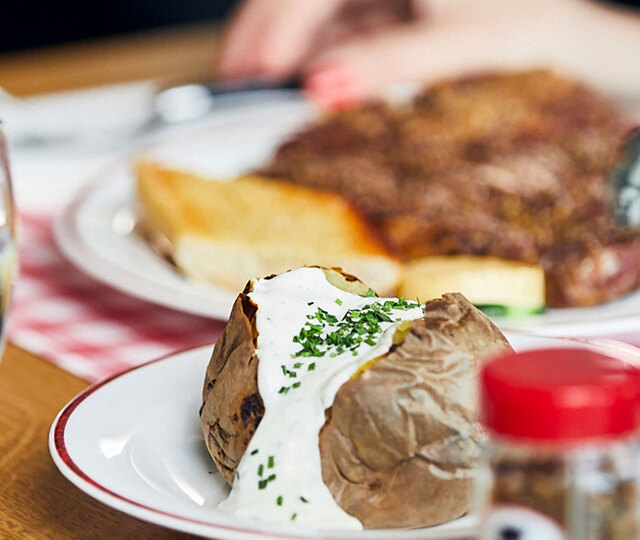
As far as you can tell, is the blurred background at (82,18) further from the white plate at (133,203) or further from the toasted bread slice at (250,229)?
the toasted bread slice at (250,229)

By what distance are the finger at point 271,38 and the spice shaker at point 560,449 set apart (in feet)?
8.06

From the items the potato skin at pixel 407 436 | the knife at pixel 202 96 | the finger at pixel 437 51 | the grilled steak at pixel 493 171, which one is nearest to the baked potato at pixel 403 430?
the potato skin at pixel 407 436

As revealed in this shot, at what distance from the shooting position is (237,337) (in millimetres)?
771

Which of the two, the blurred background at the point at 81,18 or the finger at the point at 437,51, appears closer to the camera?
the finger at the point at 437,51

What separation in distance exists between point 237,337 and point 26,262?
3.42ft

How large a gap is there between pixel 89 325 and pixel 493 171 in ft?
2.51

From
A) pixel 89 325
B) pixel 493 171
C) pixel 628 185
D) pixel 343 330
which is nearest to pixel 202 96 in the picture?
pixel 493 171

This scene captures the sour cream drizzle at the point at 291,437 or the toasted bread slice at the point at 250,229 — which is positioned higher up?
the sour cream drizzle at the point at 291,437

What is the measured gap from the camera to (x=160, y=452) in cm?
84

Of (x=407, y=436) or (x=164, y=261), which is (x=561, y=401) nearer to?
(x=407, y=436)

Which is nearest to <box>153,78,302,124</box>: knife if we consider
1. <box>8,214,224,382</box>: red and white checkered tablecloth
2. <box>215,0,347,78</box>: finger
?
<box>215,0,347,78</box>: finger

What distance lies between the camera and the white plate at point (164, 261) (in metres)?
1.24

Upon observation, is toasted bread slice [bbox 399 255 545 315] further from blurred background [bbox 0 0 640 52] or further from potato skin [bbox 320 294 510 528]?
blurred background [bbox 0 0 640 52]

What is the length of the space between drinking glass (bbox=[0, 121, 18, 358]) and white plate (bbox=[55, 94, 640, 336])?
1.40 ft
